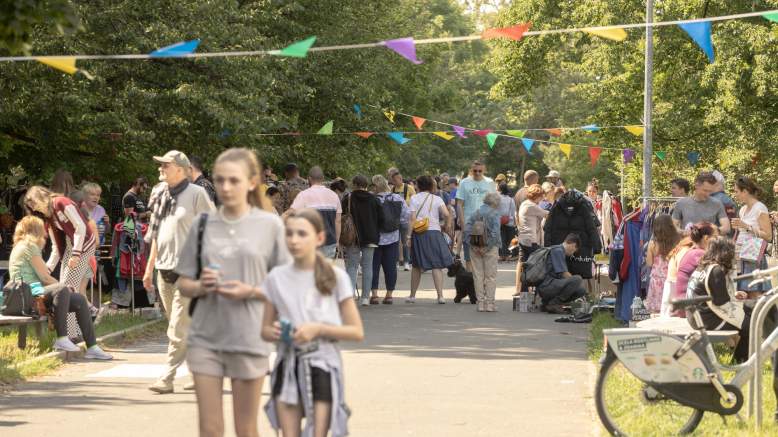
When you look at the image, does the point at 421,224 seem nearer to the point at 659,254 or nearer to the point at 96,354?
the point at 659,254

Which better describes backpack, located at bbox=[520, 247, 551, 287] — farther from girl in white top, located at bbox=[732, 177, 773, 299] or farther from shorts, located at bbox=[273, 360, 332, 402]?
shorts, located at bbox=[273, 360, 332, 402]

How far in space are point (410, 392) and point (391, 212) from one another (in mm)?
6804

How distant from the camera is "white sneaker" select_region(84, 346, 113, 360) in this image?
8734mm

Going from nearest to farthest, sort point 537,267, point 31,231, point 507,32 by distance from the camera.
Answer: point 507,32 → point 31,231 → point 537,267

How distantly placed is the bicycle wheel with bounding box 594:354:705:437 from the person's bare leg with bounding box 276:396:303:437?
2445 millimetres

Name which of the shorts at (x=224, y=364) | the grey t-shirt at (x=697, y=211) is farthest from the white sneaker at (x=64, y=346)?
the grey t-shirt at (x=697, y=211)

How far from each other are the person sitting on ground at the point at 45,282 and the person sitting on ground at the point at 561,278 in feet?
20.2

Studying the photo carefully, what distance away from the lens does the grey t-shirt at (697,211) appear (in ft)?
33.2

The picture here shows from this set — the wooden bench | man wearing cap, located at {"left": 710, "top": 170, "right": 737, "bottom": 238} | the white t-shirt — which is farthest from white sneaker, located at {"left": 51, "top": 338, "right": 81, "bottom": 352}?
man wearing cap, located at {"left": 710, "top": 170, "right": 737, "bottom": 238}

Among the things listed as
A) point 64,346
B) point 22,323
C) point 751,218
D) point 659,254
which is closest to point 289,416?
point 22,323

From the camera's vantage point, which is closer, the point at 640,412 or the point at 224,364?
the point at 224,364

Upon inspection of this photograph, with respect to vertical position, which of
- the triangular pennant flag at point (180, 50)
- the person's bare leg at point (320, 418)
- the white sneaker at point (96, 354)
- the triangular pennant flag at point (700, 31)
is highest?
the triangular pennant flag at point (700, 31)

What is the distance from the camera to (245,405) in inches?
163

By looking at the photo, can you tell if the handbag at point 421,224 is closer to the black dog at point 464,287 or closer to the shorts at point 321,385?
the black dog at point 464,287
